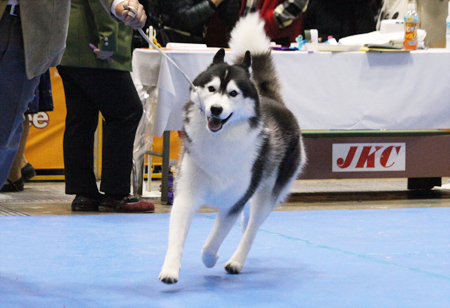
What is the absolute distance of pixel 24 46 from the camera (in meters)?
2.09

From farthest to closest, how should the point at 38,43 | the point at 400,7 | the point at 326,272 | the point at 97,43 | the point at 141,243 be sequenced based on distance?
1. the point at 400,7
2. the point at 97,43
3. the point at 141,243
4. the point at 326,272
5. the point at 38,43

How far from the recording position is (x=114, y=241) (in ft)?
10.7

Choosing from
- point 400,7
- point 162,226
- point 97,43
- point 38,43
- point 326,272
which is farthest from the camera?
point 400,7

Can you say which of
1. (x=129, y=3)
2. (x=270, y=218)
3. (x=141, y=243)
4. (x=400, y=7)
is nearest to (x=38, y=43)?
(x=129, y=3)

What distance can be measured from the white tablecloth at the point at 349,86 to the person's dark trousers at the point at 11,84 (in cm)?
229

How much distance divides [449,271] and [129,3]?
5.66ft

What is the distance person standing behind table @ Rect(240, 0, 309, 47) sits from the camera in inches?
213

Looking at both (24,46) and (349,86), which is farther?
(349,86)

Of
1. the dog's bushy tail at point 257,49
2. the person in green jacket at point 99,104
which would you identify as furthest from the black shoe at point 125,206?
the dog's bushy tail at point 257,49

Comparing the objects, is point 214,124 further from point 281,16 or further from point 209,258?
point 281,16

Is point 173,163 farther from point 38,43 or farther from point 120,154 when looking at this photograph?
point 38,43

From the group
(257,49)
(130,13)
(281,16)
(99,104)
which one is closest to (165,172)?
(99,104)

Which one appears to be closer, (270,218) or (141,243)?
(141,243)

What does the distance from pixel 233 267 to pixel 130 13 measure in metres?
1.12
